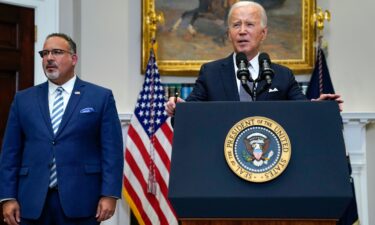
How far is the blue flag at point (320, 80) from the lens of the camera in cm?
550

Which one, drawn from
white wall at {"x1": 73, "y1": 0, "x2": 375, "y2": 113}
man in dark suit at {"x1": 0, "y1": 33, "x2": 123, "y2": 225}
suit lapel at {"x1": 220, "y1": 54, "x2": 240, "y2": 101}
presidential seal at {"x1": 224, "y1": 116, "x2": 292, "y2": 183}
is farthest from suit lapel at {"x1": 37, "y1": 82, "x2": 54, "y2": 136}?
white wall at {"x1": 73, "y1": 0, "x2": 375, "y2": 113}

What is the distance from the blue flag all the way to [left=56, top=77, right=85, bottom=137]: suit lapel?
281 centimetres

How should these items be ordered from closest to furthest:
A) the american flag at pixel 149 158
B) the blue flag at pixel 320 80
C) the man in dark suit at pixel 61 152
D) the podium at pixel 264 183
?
the podium at pixel 264 183
the man in dark suit at pixel 61 152
the american flag at pixel 149 158
the blue flag at pixel 320 80

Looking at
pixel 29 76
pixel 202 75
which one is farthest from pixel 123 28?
pixel 202 75

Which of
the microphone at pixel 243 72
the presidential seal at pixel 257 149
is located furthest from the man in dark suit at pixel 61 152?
the presidential seal at pixel 257 149

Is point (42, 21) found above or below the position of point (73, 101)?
above

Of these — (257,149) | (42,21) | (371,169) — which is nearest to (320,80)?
(371,169)

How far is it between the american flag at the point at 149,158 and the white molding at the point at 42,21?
3.12 ft

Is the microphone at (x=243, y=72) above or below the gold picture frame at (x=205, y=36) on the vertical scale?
below

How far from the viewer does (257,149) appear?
207 cm

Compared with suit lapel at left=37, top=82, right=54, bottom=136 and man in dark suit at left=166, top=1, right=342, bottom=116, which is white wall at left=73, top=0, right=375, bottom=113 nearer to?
suit lapel at left=37, top=82, right=54, bottom=136

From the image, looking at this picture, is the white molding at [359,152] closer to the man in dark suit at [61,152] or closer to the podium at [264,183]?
the man in dark suit at [61,152]

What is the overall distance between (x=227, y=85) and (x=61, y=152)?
99cm

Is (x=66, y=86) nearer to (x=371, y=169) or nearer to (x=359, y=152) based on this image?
(x=359, y=152)
